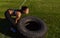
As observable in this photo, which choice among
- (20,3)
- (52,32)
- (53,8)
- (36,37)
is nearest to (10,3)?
(20,3)

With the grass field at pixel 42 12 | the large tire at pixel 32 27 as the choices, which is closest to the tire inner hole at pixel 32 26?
the large tire at pixel 32 27

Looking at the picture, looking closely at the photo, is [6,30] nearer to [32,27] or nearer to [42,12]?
[32,27]

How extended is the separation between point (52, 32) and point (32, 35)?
1740 mm

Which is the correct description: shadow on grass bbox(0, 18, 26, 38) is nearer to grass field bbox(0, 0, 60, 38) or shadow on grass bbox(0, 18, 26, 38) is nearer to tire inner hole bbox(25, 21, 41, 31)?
grass field bbox(0, 0, 60, 38)

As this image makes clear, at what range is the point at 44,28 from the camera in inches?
390

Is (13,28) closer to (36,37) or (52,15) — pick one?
(36,37)

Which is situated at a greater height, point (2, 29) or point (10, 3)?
point (10, 3)

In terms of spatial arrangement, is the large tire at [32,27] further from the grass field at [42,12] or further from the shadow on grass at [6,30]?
the grass field at [42,12]

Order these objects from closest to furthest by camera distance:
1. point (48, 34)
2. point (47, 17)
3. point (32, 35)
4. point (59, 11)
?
point (32, 35) → point (48, 34) → point (47, 17) → point (59, 11)

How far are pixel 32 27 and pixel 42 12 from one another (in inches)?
99.2

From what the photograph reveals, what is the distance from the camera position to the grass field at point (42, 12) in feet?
35.3

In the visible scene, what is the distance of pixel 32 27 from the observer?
1065 cm

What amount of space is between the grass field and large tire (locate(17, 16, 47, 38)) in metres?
0.69

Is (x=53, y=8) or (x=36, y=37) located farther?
(x=53, y=8)
